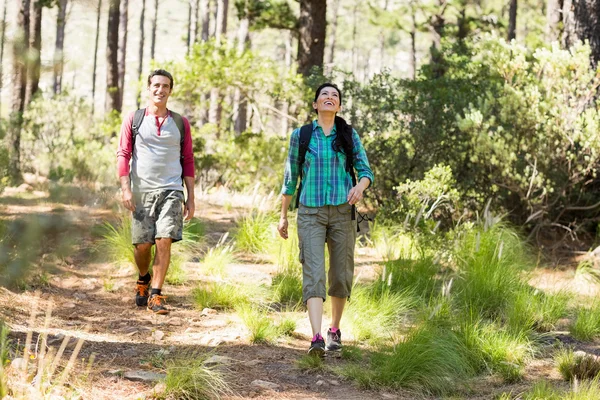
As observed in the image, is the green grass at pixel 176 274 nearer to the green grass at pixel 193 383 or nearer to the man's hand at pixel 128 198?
the man's hand at pixel 128 198

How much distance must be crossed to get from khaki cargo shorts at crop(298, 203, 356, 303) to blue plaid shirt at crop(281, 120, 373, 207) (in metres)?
0.08

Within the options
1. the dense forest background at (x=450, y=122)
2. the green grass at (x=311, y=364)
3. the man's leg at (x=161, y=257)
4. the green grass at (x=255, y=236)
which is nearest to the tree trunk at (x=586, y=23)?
the dense forest background at (x=450, y=122)

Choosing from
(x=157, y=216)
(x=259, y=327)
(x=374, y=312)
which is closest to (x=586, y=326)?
(x=374, y=312)

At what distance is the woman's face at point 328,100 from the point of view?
5.09m

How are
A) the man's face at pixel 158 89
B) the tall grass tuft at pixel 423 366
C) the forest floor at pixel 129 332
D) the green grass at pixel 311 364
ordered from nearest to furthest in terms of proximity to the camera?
the forest floor at pixel 129 332 → the tall grass tuft at pixel 423 366 → the green grass at pixel 311 364 → the man's face at pixel 158 89

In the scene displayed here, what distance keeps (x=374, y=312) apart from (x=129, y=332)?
6.18 ft

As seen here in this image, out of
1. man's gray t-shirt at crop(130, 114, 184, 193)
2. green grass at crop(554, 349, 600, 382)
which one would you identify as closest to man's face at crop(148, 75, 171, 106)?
man's gray t-shirt at crop(130, 114, 184, 193)

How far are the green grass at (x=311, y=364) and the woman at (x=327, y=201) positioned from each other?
21 centimetres

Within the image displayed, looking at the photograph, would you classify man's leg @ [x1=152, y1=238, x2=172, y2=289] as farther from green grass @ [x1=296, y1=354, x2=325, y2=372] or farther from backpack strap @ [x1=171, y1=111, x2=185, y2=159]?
green grass @ [x1=296, y1=354, x2=325, y2=372]

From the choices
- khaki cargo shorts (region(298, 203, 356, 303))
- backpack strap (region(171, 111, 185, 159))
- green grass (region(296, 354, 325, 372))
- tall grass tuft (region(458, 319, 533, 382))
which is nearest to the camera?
green grass (region(296, 354, 325, 372))

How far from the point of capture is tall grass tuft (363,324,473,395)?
14.9ft

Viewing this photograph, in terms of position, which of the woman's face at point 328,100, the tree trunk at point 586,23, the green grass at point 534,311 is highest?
the tree trunk at point 586,23

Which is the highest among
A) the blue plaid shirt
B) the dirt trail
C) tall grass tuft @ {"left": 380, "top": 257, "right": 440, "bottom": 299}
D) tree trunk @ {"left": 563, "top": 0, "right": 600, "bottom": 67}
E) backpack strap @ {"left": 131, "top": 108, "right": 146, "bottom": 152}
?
tree trunk @ {"left": 563, "top": 0, "right": 600, "bottom": 67}

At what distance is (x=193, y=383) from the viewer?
3.94 m
